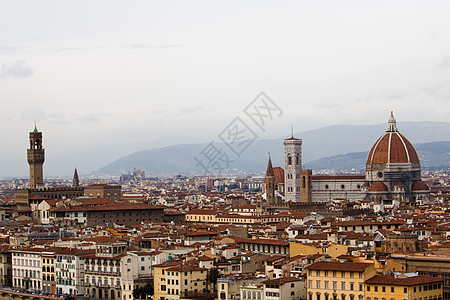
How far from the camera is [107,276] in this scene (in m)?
54.6

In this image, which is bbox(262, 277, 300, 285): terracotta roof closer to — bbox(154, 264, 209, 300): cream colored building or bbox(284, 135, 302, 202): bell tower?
bbox(154, 264, 209, 300): cream colored building

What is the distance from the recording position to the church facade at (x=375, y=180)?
411ft

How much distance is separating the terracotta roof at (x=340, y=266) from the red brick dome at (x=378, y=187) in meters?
79.6

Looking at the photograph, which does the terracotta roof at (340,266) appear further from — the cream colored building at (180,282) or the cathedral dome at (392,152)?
the cathedral dome at (392,152)

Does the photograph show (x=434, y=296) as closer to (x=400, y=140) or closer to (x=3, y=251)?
(x=3, y=251)

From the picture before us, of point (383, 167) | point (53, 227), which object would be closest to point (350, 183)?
point (383, 167)

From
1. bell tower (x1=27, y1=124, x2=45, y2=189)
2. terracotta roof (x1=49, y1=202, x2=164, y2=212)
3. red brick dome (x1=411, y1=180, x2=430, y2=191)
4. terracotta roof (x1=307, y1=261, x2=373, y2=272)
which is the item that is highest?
bell tower (x1=27, y1=124, x2=45, y2=189)

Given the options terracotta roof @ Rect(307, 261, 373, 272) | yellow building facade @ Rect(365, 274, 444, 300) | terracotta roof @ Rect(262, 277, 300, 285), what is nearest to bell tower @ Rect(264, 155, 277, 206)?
terracotta roof @ Rect(262, 277, 300, 285)

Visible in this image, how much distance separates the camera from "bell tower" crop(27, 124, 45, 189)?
115m

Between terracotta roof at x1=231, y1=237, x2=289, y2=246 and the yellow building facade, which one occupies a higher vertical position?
terracotta roof at x1=231, y1=237, x2=289, y2=246

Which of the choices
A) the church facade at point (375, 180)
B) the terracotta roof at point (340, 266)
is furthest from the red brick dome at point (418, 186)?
the terracotta roof at point (340, 266)

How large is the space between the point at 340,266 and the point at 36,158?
248 feet

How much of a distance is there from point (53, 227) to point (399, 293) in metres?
42.3

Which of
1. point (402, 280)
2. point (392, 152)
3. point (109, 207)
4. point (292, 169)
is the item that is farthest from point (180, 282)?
point (292, 169)
